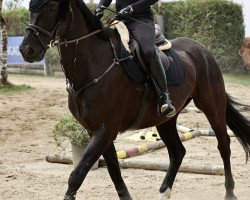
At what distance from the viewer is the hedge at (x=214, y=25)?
19.6 metres

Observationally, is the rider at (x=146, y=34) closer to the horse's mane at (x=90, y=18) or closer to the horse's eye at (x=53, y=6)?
the horse's mane at (x=90, y=18)

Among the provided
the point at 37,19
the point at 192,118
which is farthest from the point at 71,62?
the point at 192,118

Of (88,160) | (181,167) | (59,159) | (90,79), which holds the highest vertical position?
(90,79)

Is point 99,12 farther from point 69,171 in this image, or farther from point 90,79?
point 69,171

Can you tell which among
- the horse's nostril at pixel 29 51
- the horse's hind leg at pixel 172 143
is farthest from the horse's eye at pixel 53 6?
the horse's hind leg at pixel 172 143

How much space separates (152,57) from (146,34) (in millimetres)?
250

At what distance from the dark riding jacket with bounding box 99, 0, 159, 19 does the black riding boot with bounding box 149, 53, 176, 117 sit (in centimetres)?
47

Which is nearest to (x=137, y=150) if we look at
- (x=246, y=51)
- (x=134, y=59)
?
(x=134, y=59)

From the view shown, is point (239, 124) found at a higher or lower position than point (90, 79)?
lower

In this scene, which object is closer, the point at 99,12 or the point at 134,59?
the point at 134,59

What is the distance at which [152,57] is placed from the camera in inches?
191

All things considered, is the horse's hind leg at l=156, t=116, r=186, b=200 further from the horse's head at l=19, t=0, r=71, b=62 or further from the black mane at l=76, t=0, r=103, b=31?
the horse's head at l=19, t=0, r=71, b=62

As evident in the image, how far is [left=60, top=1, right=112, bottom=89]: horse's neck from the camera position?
14.6 ft

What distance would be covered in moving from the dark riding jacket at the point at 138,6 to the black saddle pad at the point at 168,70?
0.43 metres
